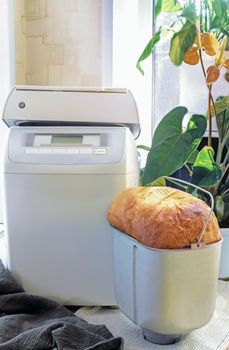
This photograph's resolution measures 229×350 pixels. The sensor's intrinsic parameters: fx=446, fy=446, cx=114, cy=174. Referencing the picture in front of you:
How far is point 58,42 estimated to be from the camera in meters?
1.45

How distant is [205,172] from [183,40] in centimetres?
30

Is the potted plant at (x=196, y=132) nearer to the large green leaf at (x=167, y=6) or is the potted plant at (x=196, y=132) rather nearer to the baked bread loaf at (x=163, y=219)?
the large green leaf at (x=167, y=6)

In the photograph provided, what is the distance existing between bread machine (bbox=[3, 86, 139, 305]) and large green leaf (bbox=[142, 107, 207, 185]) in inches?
1.5

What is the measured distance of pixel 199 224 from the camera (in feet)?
2.35

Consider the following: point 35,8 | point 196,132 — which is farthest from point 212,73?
point 35,8

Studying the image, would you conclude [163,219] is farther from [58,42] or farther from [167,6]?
[58,42]

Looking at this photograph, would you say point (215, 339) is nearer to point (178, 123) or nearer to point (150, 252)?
point (150, 252)

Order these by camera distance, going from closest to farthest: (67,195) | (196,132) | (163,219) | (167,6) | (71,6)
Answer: (163,219) → (67,195) → (196,132) → (167,6) → (71,6)

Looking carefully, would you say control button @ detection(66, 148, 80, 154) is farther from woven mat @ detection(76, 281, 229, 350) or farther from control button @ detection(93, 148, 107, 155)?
woven mat @ detection(76, 281, 229, 350)

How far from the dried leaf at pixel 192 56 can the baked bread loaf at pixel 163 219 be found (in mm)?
414

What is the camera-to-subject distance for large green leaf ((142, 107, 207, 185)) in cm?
90

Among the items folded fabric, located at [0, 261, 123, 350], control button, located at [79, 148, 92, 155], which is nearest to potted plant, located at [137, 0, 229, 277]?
control button, located at [79, 148, 92, 155]

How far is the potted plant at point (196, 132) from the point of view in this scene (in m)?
0.91

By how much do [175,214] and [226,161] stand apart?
433 millimetres
